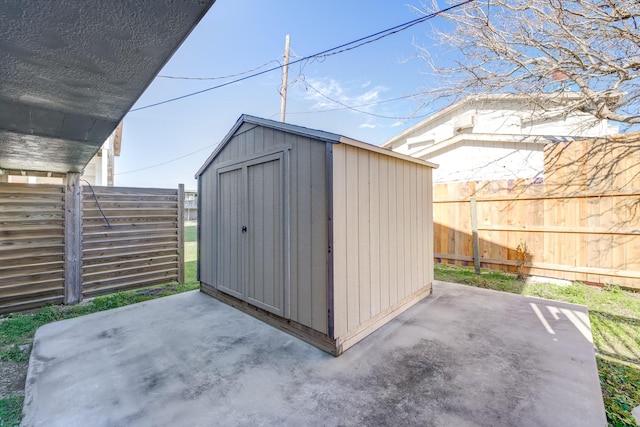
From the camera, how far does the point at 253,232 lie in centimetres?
341

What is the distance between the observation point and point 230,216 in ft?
12.6

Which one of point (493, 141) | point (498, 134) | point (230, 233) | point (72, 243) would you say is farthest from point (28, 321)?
point (493, 141)

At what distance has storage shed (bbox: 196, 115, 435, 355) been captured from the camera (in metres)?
2.60

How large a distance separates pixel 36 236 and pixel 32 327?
1234 mm

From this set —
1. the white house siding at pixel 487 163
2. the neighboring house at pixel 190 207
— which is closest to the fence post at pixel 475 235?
the white house siding at pixel 487 163

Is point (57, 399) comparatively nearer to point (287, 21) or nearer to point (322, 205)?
point (322, 205)

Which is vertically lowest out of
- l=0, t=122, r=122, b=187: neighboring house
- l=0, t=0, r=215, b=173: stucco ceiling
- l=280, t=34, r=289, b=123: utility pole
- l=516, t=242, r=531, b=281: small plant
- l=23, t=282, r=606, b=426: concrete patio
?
l=23, t=282, r=606, b=426: concrete patio

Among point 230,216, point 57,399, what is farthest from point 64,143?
point 57,399

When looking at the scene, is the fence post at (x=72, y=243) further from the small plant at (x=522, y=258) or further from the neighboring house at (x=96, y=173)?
the small plant at (x=522, y=258)

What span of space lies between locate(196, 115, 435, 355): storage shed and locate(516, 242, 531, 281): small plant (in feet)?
7.21

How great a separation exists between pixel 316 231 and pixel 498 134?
255 inches

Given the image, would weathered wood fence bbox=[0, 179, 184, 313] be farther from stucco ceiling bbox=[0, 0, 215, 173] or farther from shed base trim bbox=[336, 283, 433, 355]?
shed base trim bbox=[336, 283, 433, 355]

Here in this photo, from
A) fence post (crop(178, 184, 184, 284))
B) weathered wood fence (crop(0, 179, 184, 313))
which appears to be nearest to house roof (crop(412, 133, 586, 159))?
fence post (crop(178, 184, 184, 284))

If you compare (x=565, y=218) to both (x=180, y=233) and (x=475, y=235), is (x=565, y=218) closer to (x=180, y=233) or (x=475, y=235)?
(x=475, y=235)
